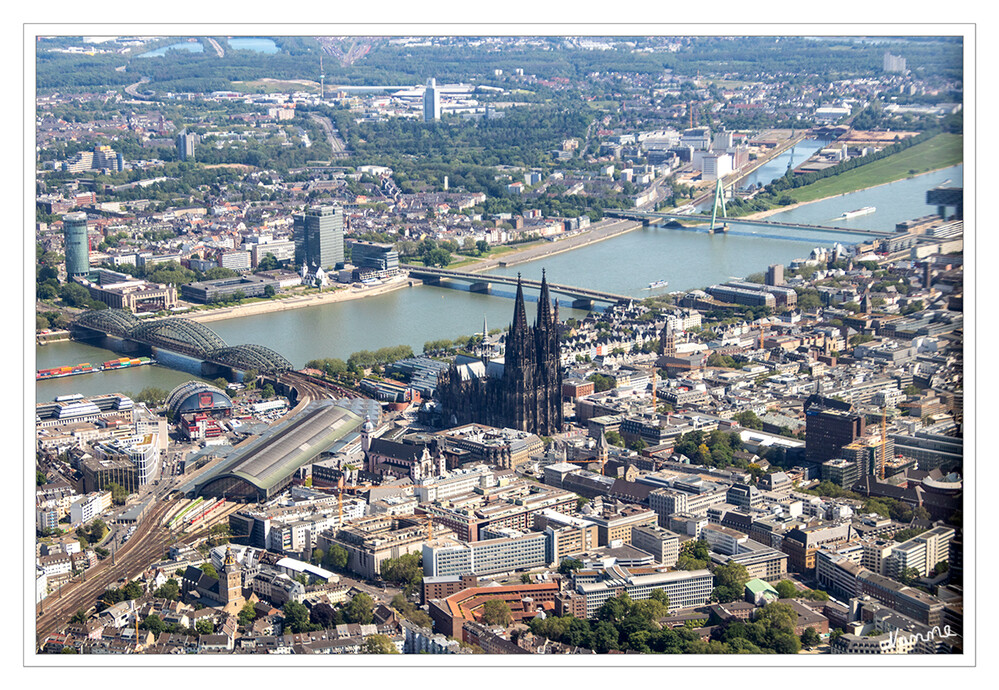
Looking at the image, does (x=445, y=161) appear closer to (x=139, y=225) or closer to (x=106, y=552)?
(x=139, y=225)

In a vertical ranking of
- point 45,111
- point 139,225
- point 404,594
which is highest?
point 45,111

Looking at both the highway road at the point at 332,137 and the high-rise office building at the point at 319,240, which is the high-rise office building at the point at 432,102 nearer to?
the highway road at the point at 332,137

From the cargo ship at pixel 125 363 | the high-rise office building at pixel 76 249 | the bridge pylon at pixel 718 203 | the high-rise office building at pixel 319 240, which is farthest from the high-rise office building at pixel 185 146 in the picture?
the cargo ship at pixel 125 363

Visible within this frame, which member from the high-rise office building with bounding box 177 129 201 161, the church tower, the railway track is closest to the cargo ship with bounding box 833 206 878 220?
the church tower

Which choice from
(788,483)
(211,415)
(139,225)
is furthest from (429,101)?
(788,483)

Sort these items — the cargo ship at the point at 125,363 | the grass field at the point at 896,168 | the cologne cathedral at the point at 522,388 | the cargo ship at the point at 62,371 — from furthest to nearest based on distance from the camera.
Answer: the cargo ship at the point at 125,363, the cargo ship at the point at 62,371, the cologne cathedral at the point at 522,388, the grass field at the point at 896,168

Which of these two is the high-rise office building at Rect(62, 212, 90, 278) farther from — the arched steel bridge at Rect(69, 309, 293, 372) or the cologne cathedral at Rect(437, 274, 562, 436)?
the cologne cathedral at Rect(437, 274, 562, 436)
